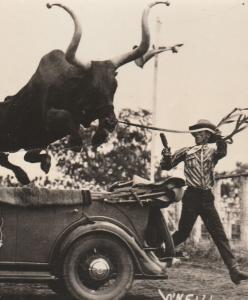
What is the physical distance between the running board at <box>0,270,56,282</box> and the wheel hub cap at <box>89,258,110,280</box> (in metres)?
0.37

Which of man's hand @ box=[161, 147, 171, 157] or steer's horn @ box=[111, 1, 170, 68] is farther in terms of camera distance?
steer's horn @ box=[111, 1, 170, 68]

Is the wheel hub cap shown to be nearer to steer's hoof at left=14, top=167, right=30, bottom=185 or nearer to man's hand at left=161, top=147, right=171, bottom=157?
man's hand at left=161, top=147, right=171, bottom=157

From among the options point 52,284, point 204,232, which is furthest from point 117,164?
point 52,284

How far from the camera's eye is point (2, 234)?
225 inches

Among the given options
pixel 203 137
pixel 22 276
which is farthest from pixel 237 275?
pixel 22 276

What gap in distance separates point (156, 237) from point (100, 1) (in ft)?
10.5

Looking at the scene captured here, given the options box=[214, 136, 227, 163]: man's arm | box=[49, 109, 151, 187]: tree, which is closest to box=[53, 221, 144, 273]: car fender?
box=[214, 136, 227, 163]: man's arm

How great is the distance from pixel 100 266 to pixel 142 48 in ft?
9.74

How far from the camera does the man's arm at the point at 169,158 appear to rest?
22.2ft

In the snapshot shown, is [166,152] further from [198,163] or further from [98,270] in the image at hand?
[98,270]

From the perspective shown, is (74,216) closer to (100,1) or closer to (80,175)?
(100,1)

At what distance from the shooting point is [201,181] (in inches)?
271

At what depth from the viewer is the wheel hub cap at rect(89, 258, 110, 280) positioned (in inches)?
227
